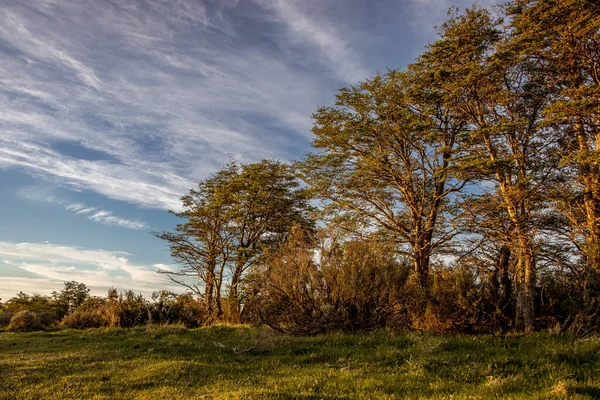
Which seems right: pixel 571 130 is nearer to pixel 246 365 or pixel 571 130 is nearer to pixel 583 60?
pixel 583 60

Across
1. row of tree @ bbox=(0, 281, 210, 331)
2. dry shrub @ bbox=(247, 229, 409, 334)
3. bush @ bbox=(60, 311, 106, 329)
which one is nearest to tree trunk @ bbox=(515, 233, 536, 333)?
Answer: dry shrub @ bbox=(247, 229, 409, 334)

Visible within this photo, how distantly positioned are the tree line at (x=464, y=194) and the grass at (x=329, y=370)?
2261mm

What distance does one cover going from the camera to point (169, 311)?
21.0 m

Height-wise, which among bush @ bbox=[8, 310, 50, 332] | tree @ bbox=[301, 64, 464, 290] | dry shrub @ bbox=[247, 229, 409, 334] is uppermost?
tree @ bbox=[301, 64, 464, 290]

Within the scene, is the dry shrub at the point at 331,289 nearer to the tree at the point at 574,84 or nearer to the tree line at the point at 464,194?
the tree line at the point at 464,194

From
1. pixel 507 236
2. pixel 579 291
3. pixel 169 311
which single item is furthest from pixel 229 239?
pixel 579 291

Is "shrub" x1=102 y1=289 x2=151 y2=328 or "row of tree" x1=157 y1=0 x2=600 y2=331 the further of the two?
"shrub" x1=102 y1=289 x2=151 y2=328

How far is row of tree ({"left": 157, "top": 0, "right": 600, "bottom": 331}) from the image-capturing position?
1252 centimetres

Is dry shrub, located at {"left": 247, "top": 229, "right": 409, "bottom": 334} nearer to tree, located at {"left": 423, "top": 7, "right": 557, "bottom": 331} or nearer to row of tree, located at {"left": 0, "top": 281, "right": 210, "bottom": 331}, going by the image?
tree, located at {"left": 423, "top": 7, "right": 557, "bottom": 331}

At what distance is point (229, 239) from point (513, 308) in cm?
1944

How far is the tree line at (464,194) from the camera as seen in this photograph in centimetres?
1167

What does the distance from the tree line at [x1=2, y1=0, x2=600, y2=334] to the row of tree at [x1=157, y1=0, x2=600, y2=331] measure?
7cm

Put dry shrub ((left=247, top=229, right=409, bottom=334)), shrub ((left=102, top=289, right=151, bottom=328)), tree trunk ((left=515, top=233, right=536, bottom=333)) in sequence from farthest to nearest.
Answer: shrub ((left=102, top=289, right=151, bottom=328)) → tree trunk ((left=515, top=233, right=536, bottom=333)) → dry shrub ((left=247, top=229, right=409, bottom=334))

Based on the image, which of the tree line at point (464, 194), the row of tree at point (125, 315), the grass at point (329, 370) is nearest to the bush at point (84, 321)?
the row of tree at point (125, 315)
